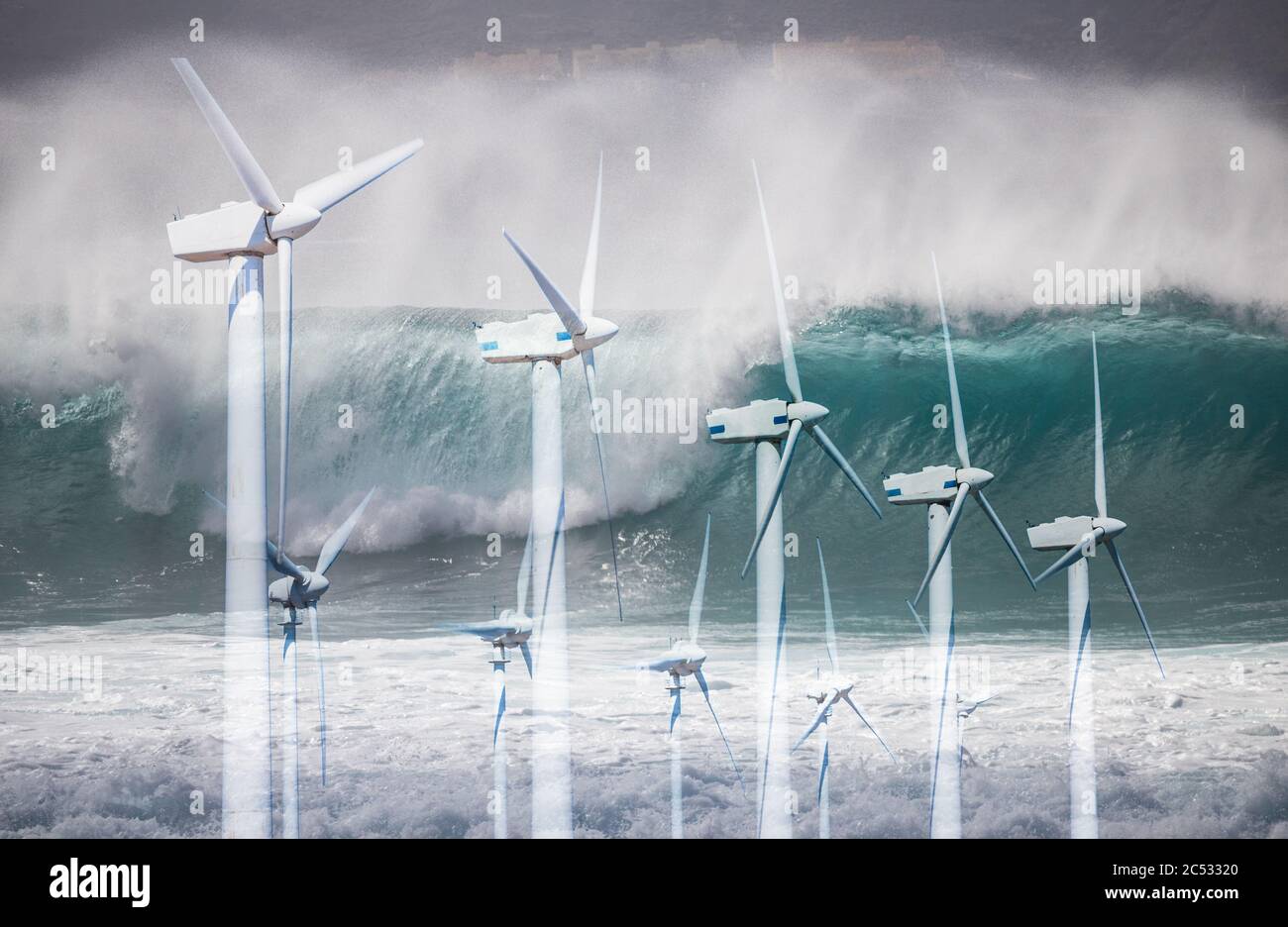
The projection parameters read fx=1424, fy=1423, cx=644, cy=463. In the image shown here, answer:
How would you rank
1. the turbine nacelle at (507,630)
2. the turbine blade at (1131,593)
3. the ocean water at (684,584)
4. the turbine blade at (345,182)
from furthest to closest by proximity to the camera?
the ocean water at (684,584) < the turbine blade at (1131,593) < the turbine nacelle at (507,630) < the turbine blade at (345,182)

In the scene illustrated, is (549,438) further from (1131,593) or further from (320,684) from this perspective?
(1131,593)

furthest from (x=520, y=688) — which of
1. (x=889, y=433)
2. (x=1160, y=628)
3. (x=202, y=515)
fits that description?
(x=1160, y=628)

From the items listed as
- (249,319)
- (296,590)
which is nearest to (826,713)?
(296,590)

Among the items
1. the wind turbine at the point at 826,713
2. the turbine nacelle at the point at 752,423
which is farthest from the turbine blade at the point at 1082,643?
the turbine nacelle at the point at 752,423

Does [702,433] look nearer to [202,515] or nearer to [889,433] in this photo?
[889,433]

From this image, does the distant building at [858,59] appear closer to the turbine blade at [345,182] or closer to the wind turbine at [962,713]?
the turbine blade at [345,182]

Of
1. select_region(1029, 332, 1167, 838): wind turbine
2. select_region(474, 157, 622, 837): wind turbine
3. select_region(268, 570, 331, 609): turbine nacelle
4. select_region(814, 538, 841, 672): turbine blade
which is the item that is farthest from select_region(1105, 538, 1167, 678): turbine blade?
select_region(268, 570, 331, 609): turbine nacelle
